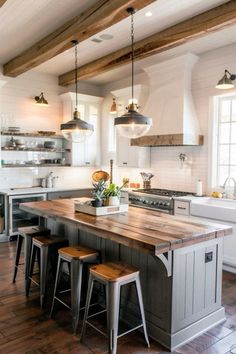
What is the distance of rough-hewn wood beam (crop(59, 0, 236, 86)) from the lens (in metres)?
3.43

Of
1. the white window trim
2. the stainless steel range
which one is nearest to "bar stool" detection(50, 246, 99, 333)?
the stainless steel range

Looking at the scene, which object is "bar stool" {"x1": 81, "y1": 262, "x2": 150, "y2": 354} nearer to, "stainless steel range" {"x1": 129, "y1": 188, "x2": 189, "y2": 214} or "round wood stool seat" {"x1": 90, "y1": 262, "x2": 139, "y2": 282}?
"round wood stool seat" {"x1": 90, "y1": 262, "x2": 139, "y2": 282}

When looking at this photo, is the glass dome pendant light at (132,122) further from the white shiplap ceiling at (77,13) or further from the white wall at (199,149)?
the white wall at (199,149)

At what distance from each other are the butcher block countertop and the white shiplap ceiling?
2.29m

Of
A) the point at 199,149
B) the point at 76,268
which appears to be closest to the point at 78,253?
the point at 76,268

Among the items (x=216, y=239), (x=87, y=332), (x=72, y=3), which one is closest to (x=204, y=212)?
(x=216, y=239)

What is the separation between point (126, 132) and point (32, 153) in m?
3.65

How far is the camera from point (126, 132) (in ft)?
10.6

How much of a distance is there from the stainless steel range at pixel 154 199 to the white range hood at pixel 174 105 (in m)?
0.84

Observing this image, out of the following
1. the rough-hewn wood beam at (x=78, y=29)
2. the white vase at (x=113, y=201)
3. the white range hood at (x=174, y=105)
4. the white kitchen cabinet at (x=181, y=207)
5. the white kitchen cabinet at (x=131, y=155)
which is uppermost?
the rough-hewn wood beam at (x=78, y=29)

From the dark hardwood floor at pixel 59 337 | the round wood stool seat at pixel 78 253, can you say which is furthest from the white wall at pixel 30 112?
the round wood stool seat at pixel 78 253

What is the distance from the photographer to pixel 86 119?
6801 millimetres

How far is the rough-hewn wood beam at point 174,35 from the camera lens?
11.3 feet

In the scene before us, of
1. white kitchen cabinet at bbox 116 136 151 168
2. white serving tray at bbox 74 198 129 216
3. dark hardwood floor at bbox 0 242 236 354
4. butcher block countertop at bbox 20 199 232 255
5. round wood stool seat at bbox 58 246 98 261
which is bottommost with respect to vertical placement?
dark hardwood floor at bbox 0 242 236 354
